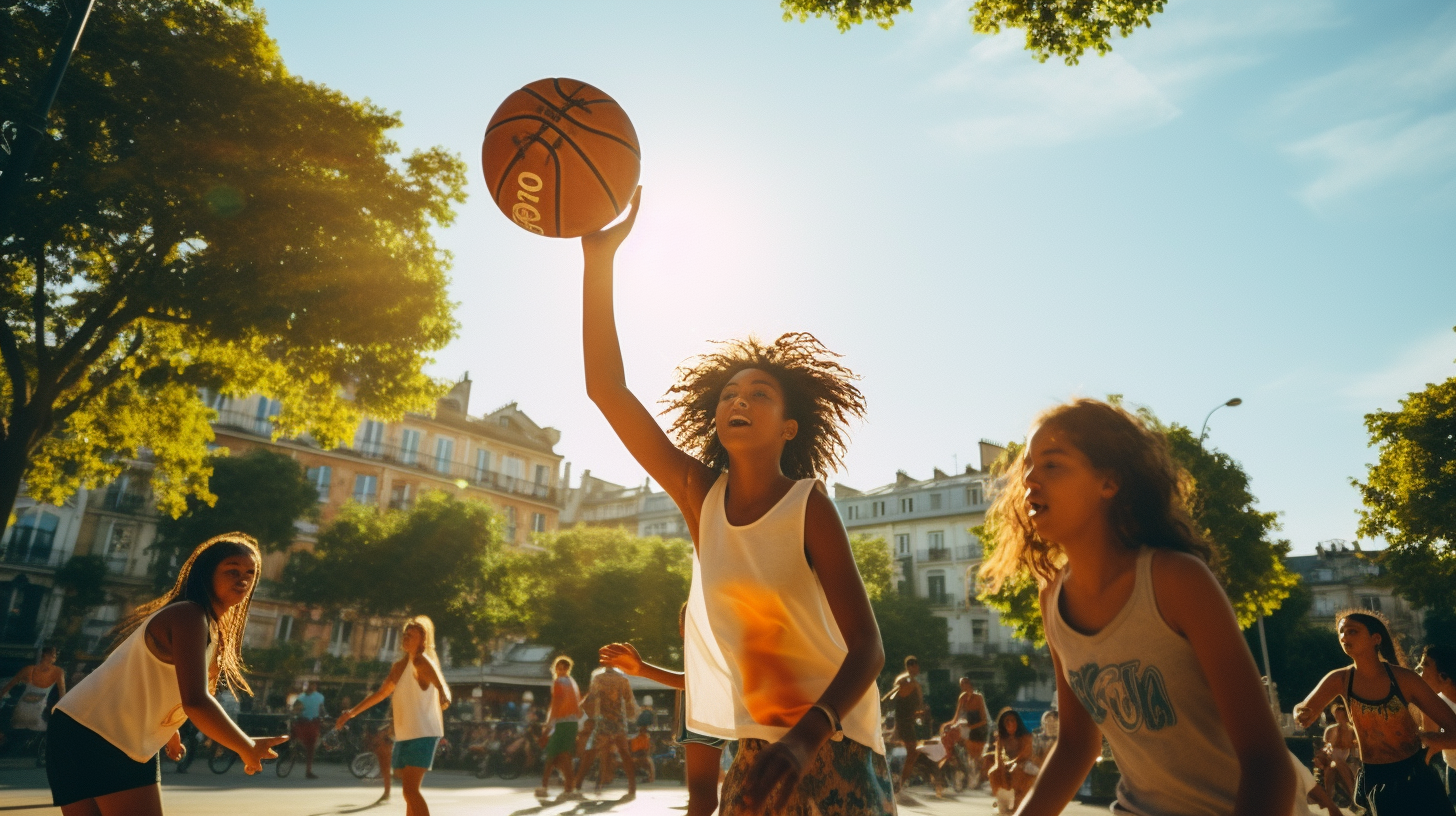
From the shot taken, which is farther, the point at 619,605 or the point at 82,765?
the point at 619,605

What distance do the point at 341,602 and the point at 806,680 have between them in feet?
135

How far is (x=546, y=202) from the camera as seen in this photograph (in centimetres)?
339

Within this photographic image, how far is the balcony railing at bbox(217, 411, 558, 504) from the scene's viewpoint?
4478cm

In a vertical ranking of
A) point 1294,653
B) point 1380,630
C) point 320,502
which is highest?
point 320,502

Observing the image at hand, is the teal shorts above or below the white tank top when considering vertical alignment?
below

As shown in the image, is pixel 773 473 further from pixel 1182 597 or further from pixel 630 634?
pixel 630 634

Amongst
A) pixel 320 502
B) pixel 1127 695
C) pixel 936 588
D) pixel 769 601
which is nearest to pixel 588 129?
A: pixel 769 601

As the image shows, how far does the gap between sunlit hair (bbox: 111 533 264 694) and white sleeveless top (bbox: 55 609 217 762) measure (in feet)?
0.55

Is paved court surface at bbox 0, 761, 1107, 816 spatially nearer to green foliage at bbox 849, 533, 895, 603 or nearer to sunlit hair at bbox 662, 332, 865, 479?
sunlit hair at bbox 662, 332, 865, 479

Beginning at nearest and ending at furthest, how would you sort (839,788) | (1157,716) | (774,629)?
(1157,716) < (839,788) < (774,629)

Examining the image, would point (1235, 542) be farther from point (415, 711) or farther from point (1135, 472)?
point (1135, 472)

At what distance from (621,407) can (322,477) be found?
160ft

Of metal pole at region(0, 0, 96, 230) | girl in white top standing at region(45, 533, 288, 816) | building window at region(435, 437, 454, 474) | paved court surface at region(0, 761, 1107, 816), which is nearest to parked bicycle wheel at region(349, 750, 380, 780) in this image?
paved court surface at region(0, 761, 1107, 816)

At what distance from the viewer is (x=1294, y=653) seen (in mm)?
45594
